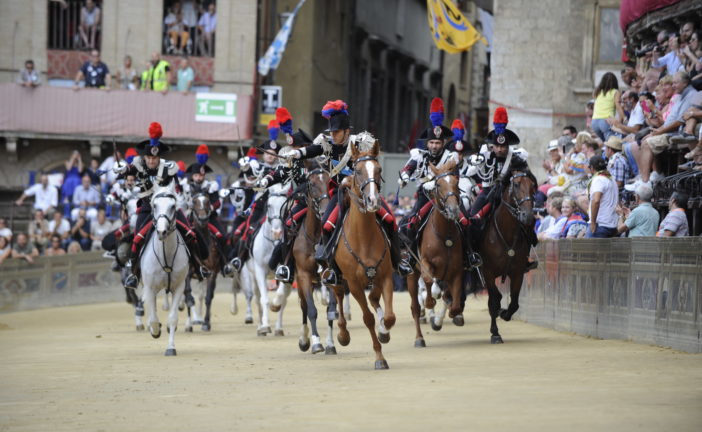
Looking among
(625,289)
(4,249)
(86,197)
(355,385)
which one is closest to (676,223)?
(625,289)

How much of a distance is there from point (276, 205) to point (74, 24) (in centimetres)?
2601

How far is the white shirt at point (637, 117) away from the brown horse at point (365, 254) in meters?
8.73

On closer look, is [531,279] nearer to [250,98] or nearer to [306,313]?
[306,313]

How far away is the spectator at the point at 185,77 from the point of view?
4378 cm

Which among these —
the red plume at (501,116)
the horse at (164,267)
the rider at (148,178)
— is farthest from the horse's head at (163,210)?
the red plume at (501,116)

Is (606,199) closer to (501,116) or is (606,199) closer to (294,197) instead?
(501,116)

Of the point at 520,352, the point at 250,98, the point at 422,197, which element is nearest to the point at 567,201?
the point at 422,197

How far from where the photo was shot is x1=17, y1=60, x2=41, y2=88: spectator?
141 ft

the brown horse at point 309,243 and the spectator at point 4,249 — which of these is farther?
the spectator at point 4,249

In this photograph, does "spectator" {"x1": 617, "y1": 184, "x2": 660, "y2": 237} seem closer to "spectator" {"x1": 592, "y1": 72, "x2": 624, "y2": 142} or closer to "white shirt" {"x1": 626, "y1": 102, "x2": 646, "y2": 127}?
"white shirt" {"x1": 626, "y1": 102, "x2": 646, "y2": 127}

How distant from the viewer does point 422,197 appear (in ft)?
65.1

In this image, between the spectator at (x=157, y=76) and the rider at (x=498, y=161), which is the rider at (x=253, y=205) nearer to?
the rider at (x=498, y=161)

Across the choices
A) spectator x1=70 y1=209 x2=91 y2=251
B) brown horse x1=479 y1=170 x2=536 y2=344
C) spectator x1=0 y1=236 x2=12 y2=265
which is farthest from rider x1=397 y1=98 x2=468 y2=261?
spectator x1=70 y1=209 x2=91 y2=251

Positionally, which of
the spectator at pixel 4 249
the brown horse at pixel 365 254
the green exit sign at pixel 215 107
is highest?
the green exit sign at pixel 215 107
